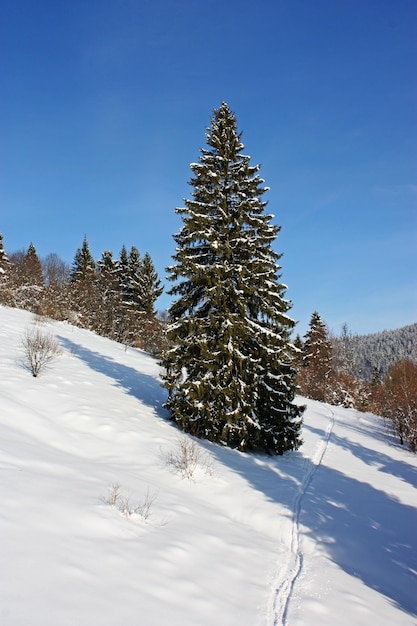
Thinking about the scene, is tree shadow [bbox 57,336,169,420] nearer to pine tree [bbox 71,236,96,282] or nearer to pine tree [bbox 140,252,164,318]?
pine tree [bbox 140,252,164,318]

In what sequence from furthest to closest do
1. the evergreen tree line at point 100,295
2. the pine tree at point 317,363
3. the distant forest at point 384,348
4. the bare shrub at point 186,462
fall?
the distant forest at point 384,348 < the pine tree at point 317,363 < the evergreen tree line at point 100,295 < the bare shrub at point 186,462

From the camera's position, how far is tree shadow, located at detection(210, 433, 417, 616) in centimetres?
650

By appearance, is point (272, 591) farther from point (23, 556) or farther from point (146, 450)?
point (146, 450)

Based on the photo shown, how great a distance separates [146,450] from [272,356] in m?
5.24

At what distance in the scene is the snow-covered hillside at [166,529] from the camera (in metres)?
3.51

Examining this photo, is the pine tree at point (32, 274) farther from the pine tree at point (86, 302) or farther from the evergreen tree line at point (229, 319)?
the evergreen tree line at point (229, 319)

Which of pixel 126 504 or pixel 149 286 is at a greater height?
pixel 149 286

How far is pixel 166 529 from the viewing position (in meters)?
5.45

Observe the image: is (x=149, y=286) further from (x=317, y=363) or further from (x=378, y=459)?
(x=378, y=459)

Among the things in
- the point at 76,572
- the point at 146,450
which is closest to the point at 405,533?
the point at 146,450

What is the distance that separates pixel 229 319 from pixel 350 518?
247 inches

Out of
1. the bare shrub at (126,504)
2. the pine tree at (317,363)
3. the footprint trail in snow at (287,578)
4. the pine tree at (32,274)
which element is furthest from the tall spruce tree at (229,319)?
the pine tree at (317,363)

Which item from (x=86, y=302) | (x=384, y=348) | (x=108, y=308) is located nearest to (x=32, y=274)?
(x=86, y=302)

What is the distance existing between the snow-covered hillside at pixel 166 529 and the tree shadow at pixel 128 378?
1123mm
